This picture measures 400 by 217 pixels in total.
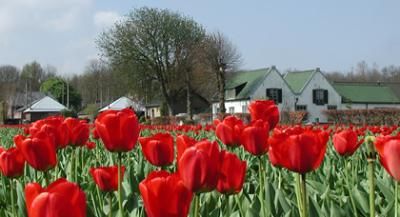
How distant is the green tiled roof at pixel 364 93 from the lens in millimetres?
58906

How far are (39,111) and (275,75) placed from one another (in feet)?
108

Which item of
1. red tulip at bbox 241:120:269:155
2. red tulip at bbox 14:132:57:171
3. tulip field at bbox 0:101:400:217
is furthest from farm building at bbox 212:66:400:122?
red tulip at bbox 14:132:57:171

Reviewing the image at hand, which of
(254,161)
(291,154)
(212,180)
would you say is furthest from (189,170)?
(254,161)

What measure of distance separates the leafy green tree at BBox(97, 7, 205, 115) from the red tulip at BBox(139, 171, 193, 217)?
156 feet

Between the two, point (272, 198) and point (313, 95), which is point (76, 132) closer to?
point (272, 198)

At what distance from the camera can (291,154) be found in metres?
1.62

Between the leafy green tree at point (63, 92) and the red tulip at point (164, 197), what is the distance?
282 ft

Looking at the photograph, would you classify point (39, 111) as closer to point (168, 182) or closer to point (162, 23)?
point (162, 23)

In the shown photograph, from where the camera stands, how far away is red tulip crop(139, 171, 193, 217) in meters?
1.15

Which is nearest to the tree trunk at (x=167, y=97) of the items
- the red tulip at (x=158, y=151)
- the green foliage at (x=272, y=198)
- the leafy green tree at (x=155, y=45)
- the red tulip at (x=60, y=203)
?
the leafy green tree at (x=155, y=45)

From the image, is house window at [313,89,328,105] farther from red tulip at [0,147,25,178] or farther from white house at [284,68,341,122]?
red tulip at [0,147,25,178]

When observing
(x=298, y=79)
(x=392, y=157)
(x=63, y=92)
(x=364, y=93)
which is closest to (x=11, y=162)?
(x=392, y=157)

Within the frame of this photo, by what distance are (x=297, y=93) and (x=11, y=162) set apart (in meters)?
54.0

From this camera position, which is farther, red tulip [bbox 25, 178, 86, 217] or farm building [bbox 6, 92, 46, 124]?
farm building [bbox 6, 92, 46, 124]
